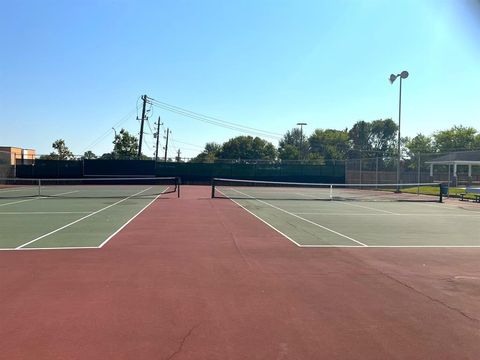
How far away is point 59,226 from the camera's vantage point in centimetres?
1407

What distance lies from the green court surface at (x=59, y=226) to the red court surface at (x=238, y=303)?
114 cm

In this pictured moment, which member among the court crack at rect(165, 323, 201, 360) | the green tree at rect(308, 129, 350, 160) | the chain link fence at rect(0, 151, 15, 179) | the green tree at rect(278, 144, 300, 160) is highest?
the green tree at rect(308, 129, 350, 160)

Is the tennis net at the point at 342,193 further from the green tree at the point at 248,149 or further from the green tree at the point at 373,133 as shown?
the green tree at the point at 373,133

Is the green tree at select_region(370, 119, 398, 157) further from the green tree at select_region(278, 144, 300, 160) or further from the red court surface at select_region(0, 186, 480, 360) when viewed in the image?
the red court surface at select_region(0, 186, 480, 360)

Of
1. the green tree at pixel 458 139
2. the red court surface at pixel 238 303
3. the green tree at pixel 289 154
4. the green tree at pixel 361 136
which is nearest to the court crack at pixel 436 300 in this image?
the red court surface at pixel 238 303

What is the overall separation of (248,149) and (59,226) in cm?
9687

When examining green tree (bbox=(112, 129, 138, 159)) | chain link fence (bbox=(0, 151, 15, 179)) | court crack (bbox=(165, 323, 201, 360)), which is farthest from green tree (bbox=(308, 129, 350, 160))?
court crack (bbox=(165, 323, 201, 360))

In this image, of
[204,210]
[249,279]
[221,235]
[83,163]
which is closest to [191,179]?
[83,163]

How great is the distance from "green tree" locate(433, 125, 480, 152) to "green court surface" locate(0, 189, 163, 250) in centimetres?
7855

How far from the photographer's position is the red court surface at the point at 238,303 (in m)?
4.62

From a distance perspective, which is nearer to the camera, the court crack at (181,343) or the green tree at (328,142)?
the court crack at (181,343)

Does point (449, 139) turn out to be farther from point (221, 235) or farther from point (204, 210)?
point (221, 235)

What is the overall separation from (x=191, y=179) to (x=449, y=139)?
188 ft

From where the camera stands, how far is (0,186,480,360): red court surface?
15.2ft
